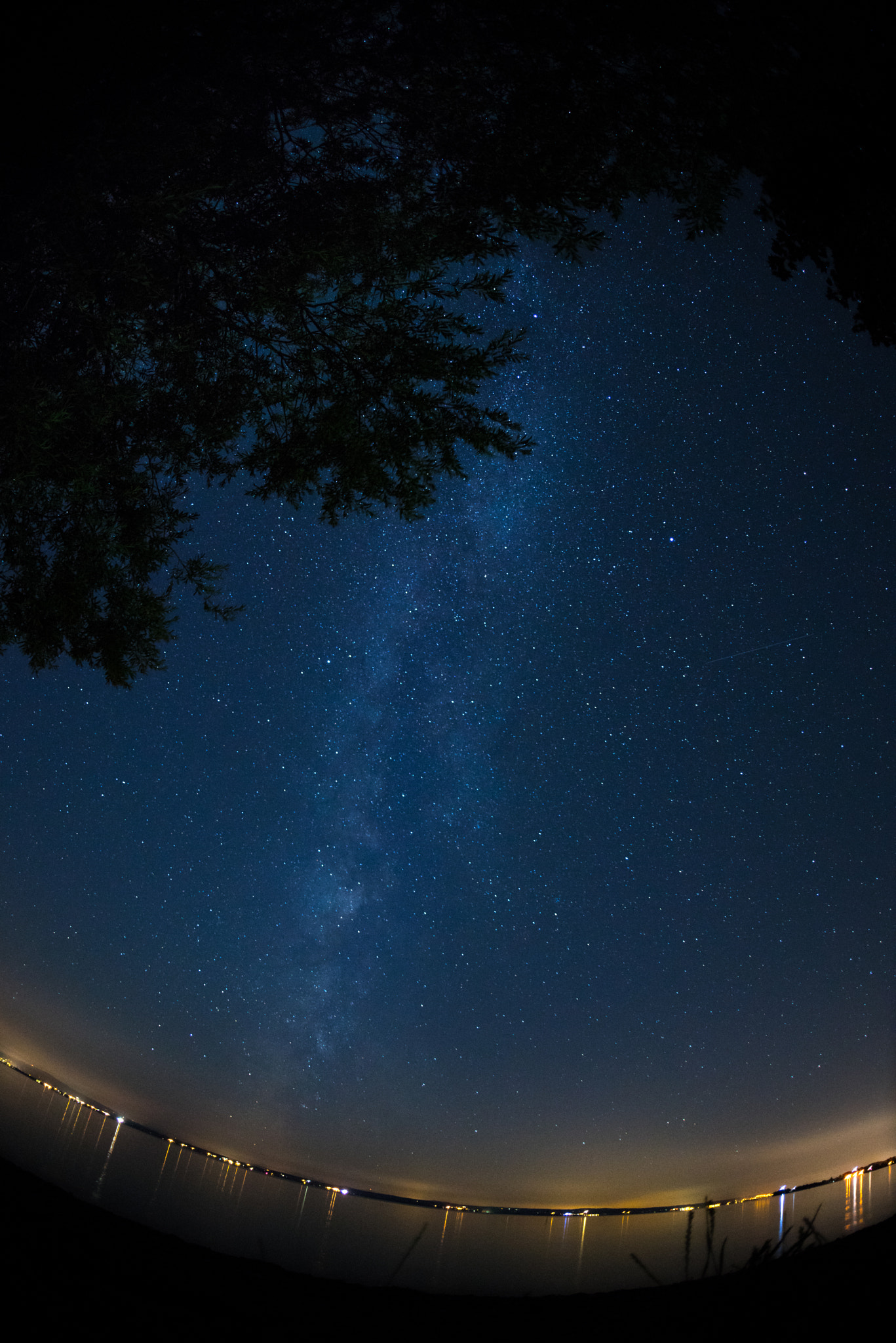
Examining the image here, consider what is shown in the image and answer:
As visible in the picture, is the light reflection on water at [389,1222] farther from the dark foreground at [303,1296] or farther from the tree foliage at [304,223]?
the tree foliage at [304,223]

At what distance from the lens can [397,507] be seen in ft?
16.4

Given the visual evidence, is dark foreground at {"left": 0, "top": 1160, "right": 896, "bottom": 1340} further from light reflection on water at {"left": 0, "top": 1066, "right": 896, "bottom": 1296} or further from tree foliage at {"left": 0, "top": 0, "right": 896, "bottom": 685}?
tree foliage at {"left": 0, "top": 0, "right": 896, "bottom": 685}

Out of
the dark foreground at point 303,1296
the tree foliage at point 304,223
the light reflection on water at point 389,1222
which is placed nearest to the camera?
the dark foreground at point 303,1296

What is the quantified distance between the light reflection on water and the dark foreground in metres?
1.35

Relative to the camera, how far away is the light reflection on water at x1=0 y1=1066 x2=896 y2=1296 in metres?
5.36

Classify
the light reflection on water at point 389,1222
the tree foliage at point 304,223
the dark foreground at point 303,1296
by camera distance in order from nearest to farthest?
the dark foreground at point 303,1296 < the tree foliage at point 304,223 < the light reflection on water at point 389,1222

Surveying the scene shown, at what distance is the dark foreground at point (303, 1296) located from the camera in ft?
6.59

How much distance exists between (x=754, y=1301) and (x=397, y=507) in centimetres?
425

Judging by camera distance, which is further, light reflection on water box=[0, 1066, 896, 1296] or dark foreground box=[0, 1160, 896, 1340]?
light reflection on water box=[0, 1066, 896, 1296]

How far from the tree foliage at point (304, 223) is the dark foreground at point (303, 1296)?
3135 mm

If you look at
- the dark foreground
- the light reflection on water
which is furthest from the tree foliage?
the light reflection on water

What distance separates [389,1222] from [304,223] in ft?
35.0

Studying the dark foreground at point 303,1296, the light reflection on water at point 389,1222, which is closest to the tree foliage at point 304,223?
the dark foreground at point 303,1296

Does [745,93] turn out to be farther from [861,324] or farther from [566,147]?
[861,324]
